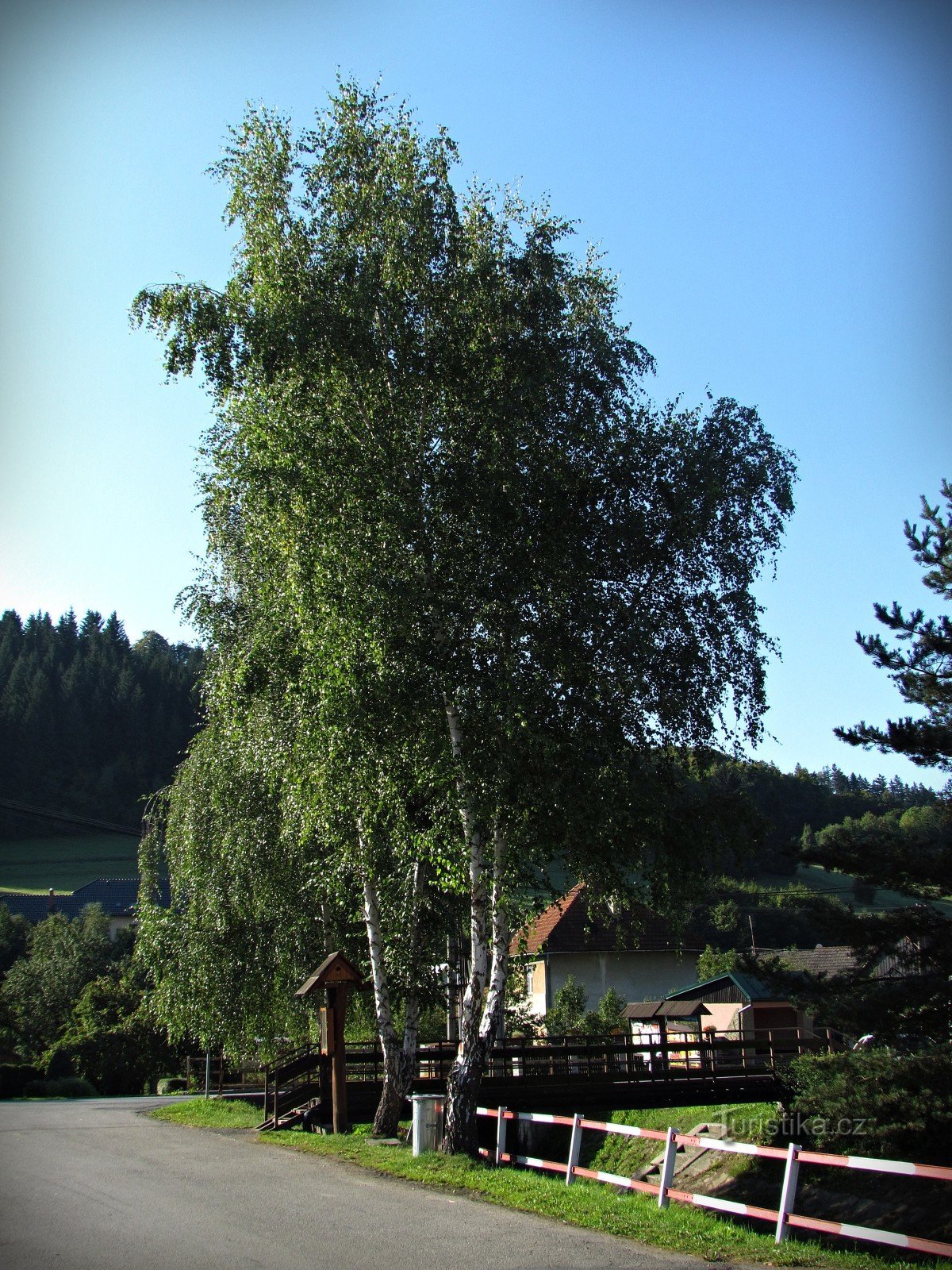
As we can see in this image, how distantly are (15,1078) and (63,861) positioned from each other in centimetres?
5406

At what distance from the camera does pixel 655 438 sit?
1595 cm

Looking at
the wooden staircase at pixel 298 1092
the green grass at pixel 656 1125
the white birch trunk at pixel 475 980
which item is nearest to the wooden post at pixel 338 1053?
the wooden staircase at pixel 298 1092

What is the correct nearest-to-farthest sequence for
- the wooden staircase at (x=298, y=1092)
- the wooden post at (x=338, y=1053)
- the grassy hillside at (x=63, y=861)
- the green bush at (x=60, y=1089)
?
1. the wooden post at (x=338, y=1053)
2. the wooden staircase at (x=298, y=1092)
3. the green bush at (x=60, y=1089)
4. the grassy hillside at (x=63, y=861)

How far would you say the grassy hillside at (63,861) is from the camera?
8394cm

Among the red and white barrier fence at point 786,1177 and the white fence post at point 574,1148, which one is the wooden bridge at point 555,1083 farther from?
the red and white barrier fence at point 786,1177

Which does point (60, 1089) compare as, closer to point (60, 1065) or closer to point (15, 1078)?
point (15, 1078)

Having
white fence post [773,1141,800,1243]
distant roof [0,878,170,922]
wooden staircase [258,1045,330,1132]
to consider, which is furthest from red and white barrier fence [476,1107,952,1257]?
distant roof [0,878,170,922]

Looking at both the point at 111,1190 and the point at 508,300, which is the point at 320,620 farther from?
the point at 111,1190

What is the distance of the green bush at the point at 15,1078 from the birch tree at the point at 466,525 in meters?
28.9

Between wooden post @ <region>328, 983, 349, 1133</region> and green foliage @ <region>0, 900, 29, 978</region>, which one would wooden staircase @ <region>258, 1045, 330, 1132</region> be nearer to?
wooden post @ <region>328, 983, 349, 1133</region>

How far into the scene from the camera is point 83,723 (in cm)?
9169

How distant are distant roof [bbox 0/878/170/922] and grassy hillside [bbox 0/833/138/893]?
2.17 meters

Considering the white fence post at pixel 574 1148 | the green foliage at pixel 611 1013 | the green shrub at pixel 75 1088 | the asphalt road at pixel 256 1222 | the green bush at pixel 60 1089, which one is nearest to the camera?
the asphalt road at pixel 256 1222

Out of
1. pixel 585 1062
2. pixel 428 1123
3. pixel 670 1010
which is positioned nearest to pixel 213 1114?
pixel 585 1062
